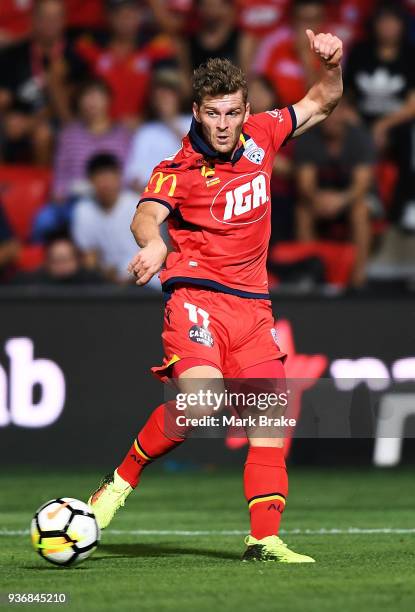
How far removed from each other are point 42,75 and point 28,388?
4.98 metres

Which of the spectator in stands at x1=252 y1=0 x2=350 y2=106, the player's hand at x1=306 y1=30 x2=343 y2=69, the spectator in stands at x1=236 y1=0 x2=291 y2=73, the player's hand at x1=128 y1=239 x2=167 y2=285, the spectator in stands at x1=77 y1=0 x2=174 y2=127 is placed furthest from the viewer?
the spectator in stands at x1=236 y1=0 x2=291 y2=73

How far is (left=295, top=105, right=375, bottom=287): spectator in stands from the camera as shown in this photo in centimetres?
1289

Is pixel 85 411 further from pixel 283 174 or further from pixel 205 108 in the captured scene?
pixel 205 108

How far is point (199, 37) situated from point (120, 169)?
2047 millimetres

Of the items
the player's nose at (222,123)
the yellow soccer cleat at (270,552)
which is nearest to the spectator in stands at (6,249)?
the player's nose at (222,123)

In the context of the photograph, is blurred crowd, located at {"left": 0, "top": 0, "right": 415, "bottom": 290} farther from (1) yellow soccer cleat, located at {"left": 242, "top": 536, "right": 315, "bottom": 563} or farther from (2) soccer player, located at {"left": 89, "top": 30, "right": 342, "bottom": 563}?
(1) yellow soccer cleat, located at {"left": 242, "top": 536, "right": 315, "bottom": 563}

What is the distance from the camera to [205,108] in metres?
6.44

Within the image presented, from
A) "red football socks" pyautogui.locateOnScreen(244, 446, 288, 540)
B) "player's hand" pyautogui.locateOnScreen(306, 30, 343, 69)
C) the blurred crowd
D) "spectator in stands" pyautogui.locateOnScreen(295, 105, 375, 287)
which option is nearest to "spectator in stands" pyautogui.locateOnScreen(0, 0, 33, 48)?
the blurred crowd

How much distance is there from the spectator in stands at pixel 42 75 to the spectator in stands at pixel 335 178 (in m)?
2.82

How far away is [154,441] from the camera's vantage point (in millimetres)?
6742

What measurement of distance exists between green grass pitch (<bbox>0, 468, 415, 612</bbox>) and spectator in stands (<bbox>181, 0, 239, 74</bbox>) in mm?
5130

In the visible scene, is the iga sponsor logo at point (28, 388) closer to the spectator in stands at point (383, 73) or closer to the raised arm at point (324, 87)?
the raised arm at point (324, 87)

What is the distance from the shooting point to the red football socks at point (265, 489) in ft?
20.8

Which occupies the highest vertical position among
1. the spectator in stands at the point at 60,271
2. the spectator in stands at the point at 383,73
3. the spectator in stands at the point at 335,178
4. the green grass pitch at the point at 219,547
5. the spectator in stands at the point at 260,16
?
the spectator in stands at the point at 260,16
